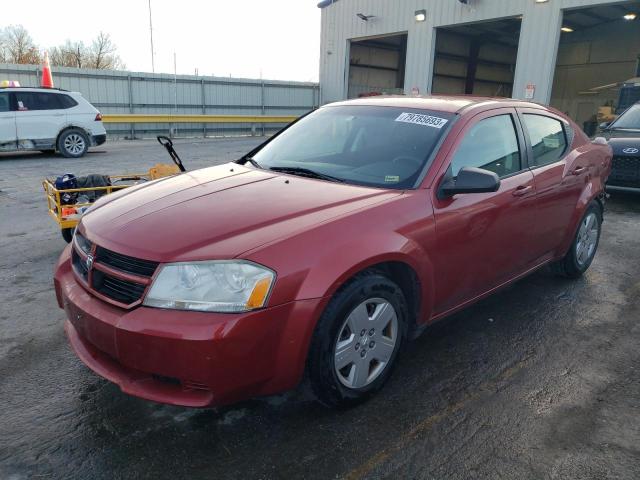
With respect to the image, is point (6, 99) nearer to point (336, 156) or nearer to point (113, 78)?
point (113, 78)

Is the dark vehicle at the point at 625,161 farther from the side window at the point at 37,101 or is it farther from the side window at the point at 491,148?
the side window at the point at 37,101

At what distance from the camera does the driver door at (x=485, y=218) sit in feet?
9.89

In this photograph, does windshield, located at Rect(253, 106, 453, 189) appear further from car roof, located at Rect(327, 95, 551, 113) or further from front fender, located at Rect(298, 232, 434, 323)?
front fender, located at Rect(298, 232, 434, 323)

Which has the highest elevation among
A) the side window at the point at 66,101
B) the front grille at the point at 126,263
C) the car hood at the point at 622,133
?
the side window at the point at 66,101

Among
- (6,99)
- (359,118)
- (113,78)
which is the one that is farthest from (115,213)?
(113,78)

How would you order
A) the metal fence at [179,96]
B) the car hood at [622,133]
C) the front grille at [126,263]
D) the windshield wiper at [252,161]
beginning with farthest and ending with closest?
the metal fence at [179,96] → the car hood at [622,133] → the windshield wiper at [252,161] → the front grille at [126,263]

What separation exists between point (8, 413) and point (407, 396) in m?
2.08

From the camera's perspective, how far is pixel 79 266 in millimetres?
2730

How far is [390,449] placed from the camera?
7.93 feet

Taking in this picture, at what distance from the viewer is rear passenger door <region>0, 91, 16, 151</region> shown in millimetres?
11555

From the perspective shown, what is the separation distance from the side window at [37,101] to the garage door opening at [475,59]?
51.4 feet

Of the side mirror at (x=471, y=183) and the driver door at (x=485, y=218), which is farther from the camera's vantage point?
the driver door at (x=485, y=218)

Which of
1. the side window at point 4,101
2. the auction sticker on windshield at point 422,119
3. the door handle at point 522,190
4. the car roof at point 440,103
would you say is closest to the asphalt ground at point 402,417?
the door handle at point 522,190

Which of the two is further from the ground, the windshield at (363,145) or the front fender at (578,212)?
the windshield at (363,145)
